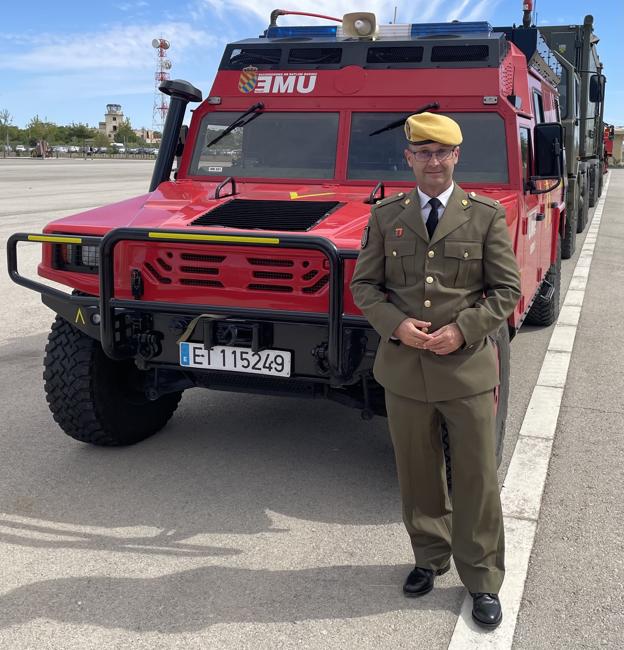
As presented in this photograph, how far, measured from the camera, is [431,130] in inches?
107

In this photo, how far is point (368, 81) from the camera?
201 inches

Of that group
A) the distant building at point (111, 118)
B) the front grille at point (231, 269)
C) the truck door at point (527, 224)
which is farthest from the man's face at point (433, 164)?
the distant building at point (111, 118)

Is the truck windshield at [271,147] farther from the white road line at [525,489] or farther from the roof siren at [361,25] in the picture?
the white road line at [525,489]

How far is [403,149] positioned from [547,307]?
341 cm

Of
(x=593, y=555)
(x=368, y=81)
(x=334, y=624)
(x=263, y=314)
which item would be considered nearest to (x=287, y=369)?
(x=263, y=314)

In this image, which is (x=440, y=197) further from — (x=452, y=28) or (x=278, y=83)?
(x=452, y=28)

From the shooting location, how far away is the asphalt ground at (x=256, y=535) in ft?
9.58

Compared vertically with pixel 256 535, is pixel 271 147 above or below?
above

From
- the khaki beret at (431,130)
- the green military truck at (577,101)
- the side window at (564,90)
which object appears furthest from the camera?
the side window at (564,90)

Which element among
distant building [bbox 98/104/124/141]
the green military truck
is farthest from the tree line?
the green military truck

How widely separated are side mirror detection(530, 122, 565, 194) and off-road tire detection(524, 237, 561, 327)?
2.81m

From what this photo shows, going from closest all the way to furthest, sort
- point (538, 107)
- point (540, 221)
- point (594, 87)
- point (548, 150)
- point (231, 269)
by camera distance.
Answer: point (231, 269) → point (548, 150) → point (540, 221) → point (538, 107) → point (594, 87)

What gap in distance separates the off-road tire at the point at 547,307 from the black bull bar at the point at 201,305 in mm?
4421

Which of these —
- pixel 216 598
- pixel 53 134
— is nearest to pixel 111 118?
pixel 53 134
